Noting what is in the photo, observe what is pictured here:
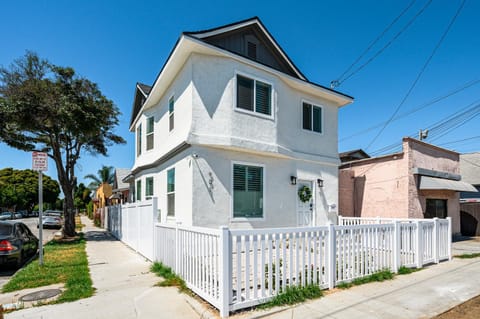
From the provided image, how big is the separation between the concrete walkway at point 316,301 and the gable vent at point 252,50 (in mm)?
7935

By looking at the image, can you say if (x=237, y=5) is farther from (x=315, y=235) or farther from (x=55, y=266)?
(x=55, y=266)

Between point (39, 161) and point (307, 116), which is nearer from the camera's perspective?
point (39, 161)

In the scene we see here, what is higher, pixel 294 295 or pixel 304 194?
pixel 304 194

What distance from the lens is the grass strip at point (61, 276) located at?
18.0ft

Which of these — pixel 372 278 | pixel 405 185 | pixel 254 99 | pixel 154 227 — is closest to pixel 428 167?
pixel 405 185

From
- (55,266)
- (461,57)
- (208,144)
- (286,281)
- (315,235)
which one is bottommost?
(55,266)

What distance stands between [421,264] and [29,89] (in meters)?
16.6

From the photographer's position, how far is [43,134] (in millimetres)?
15172

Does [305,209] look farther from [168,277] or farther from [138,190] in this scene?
[138,190]

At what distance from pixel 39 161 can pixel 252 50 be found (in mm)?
7733

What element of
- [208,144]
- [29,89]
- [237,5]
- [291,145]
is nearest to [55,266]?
[208,144]

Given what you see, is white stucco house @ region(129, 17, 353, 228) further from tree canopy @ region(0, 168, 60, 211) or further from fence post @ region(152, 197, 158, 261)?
tree canopy @ region(0, 168, 60, 211)

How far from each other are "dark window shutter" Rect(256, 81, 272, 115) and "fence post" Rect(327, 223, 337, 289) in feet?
17.3

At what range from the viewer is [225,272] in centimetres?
419
